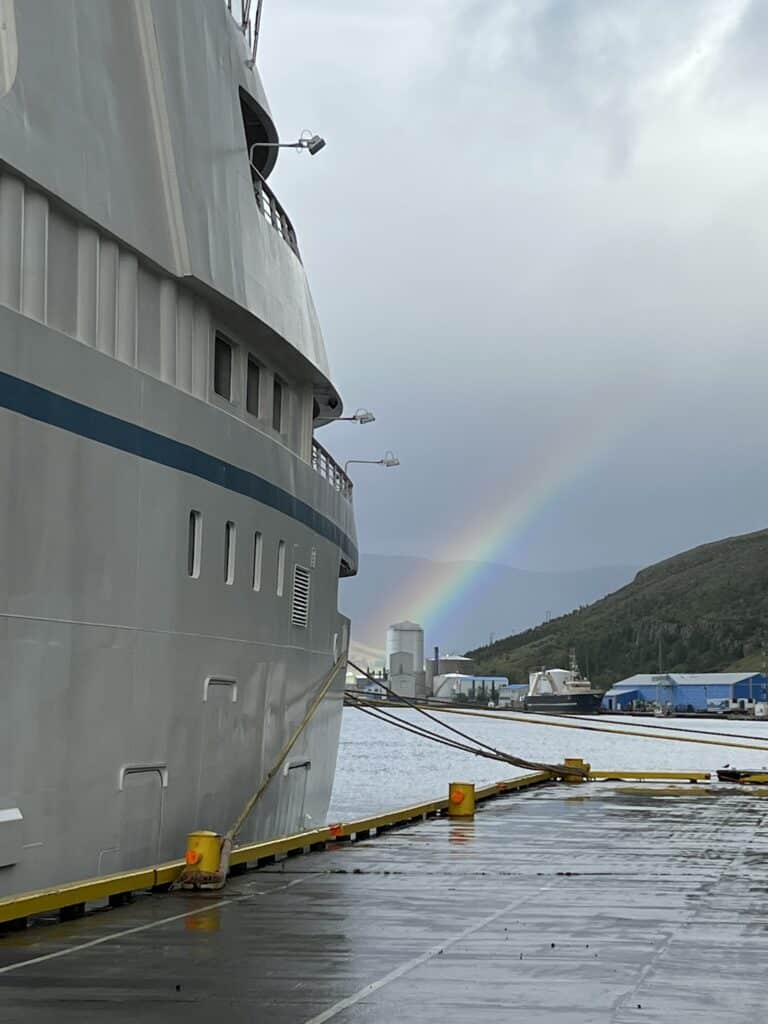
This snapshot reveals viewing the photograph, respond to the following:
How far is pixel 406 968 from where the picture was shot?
374 inches

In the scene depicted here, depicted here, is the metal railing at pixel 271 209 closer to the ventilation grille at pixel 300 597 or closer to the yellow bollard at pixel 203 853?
the ventilation grille at pixel 300 597

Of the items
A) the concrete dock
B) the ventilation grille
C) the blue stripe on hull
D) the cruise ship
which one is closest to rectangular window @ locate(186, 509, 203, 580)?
the cruise ship

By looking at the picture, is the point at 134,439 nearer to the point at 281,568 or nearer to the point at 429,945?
the point at 281,568

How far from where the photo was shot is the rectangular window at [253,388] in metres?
17.1

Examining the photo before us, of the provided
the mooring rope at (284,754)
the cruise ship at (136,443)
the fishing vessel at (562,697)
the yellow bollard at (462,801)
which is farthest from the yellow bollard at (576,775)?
the fishing vessel at (562,697)

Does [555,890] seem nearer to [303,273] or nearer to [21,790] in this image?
[21,790]

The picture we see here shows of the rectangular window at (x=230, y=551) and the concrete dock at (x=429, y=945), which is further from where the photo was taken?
the rectangular window at (x=230, y=551)

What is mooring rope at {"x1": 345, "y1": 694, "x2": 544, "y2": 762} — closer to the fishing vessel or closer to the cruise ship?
the cruise ship

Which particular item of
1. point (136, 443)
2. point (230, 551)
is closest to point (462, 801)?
point (230, 551)

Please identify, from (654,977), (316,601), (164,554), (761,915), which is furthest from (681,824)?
(654,977)

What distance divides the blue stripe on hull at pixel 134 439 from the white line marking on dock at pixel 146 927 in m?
3.97

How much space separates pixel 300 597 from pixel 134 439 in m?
5.95

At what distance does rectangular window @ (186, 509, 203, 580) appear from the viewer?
14.1 m

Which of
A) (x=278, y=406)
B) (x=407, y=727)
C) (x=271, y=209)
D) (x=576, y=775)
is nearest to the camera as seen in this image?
(x=271, y=209)
